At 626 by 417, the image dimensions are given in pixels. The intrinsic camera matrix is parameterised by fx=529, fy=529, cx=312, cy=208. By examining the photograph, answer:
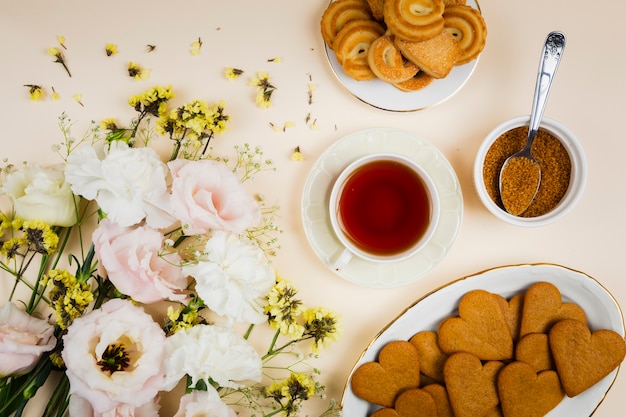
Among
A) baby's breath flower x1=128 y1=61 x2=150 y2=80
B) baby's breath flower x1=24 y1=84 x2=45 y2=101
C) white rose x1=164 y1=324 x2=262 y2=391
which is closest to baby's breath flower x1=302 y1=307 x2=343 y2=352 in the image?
white rose x1=164 y1=324 x2=262 y2=391

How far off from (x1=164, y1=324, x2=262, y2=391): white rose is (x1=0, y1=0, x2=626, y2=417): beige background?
1.08 ft

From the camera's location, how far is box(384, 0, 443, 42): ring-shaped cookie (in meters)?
0.91

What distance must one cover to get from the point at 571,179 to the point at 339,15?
0.53m

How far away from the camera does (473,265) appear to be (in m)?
1.04

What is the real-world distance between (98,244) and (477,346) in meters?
0.69

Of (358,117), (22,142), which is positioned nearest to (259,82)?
(358,117)

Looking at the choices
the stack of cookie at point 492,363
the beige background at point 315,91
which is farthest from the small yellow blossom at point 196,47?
the stack of cookie at point 492,363

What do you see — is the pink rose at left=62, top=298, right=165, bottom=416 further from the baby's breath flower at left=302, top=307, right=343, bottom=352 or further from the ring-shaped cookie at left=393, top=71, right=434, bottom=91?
the ring-shaped cookie at left=393, top=71, right=434, bottom=91

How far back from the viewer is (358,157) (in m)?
1.01

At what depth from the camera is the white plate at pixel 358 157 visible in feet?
3.23

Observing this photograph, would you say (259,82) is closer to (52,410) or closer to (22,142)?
(22,142)

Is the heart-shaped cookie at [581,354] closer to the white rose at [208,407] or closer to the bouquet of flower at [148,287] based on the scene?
the bouquet of flower at [148,287]

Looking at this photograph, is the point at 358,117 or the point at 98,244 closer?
the point at 98,244

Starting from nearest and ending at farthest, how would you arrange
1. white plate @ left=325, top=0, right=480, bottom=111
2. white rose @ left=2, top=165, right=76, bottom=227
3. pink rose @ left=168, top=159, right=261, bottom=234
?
pink rose @ left=168, top=159, right=261, bottom=234
white rose @ left=2, top=165, right=76, bottom=227
white plate @ left=325, top=0, right=480, bottom=111
